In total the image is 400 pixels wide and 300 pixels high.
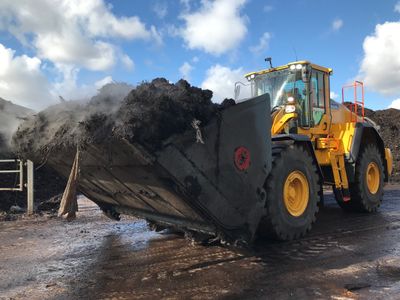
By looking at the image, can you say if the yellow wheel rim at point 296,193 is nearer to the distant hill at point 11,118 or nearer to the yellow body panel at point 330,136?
the yellow body panel at point 330,136

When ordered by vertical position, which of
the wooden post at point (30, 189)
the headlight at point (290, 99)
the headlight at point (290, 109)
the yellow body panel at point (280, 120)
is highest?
the headlight at point (290, 99)

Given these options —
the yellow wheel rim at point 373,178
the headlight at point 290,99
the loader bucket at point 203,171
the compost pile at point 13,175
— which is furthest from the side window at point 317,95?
the compost pile at point 13,175

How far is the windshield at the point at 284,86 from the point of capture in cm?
763

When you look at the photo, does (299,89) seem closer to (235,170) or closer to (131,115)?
(235,170)

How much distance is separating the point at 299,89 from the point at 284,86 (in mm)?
270

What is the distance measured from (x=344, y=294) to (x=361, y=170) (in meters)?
4.71

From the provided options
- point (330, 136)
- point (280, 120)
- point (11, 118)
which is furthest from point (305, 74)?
point (11, 118)

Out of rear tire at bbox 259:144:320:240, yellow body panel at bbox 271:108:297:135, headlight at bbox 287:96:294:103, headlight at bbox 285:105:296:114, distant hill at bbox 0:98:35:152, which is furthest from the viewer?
headlight at bbox 287:96:294:103

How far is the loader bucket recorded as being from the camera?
4352mm

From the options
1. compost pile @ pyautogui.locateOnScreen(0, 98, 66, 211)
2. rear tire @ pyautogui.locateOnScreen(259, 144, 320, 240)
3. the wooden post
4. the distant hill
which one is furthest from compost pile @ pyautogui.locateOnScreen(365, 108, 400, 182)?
the distant hill

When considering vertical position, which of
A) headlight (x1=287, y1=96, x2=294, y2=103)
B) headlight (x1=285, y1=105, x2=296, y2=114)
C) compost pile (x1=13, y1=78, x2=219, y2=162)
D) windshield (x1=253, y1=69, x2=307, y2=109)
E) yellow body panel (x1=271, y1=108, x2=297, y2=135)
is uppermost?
windshield (x1=253, y1=69, x2=307, y2=109)

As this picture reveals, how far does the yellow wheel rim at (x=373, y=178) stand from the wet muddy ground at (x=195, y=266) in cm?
149

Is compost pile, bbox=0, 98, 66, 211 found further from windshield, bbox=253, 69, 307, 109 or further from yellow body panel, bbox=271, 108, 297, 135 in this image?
windshield, bbox=253, 69, 307, 109

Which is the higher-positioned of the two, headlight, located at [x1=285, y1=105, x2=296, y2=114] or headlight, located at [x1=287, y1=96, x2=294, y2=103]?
headlight, located at [x1=287, y1=96, x2=294, y2=103]
